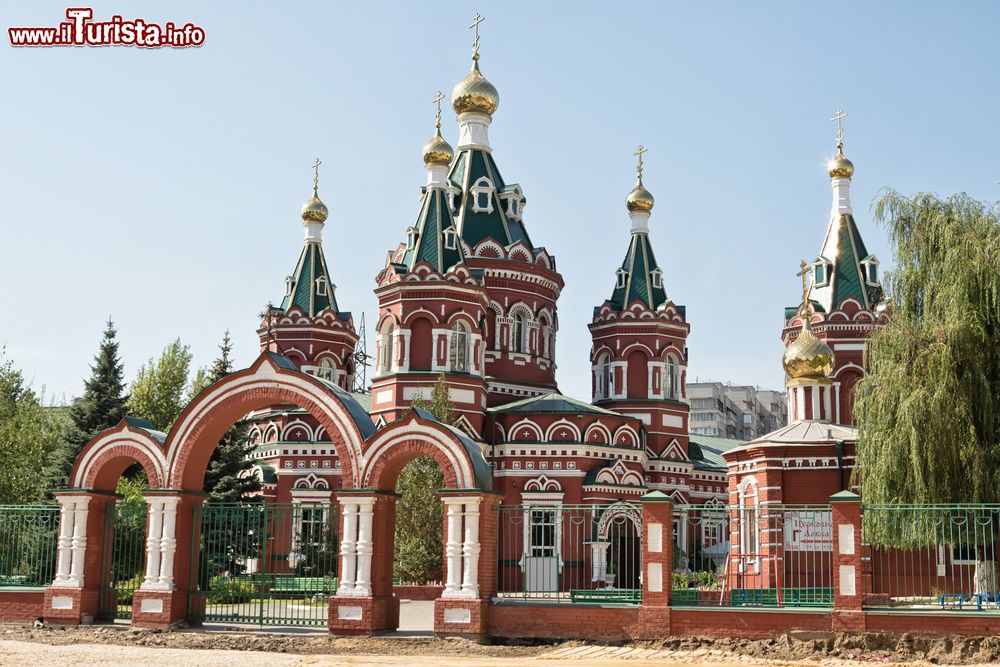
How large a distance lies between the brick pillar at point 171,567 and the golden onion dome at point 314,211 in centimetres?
2500

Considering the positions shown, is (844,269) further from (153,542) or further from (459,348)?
(153,542)

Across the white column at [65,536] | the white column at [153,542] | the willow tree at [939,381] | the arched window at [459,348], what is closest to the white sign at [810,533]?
the willow tree at [939,381]

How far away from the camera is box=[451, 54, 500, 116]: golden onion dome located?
120 feet

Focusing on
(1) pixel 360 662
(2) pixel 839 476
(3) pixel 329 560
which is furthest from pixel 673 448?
(1) pixel 360 662

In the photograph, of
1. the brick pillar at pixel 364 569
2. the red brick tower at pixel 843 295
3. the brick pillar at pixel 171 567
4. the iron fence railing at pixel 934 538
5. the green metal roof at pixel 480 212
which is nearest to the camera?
the iron fence railing at pixel 934 538

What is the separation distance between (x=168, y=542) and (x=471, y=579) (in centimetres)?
496

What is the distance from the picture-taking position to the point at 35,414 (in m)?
39.2

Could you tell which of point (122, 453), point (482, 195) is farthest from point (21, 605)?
point (482, 195)

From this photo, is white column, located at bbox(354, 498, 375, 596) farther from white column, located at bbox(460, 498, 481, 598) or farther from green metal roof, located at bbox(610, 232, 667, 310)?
green metal roof, located at bbox(610, 232, 667, 310)

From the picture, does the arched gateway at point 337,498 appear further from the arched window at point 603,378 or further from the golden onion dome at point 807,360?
the arched window at point 603,378

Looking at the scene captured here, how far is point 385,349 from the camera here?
3238 centimetres

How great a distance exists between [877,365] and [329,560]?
13777 mm

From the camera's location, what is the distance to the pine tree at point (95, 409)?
97.8 feet

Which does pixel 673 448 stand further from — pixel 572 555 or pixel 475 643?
pixel 475 643
